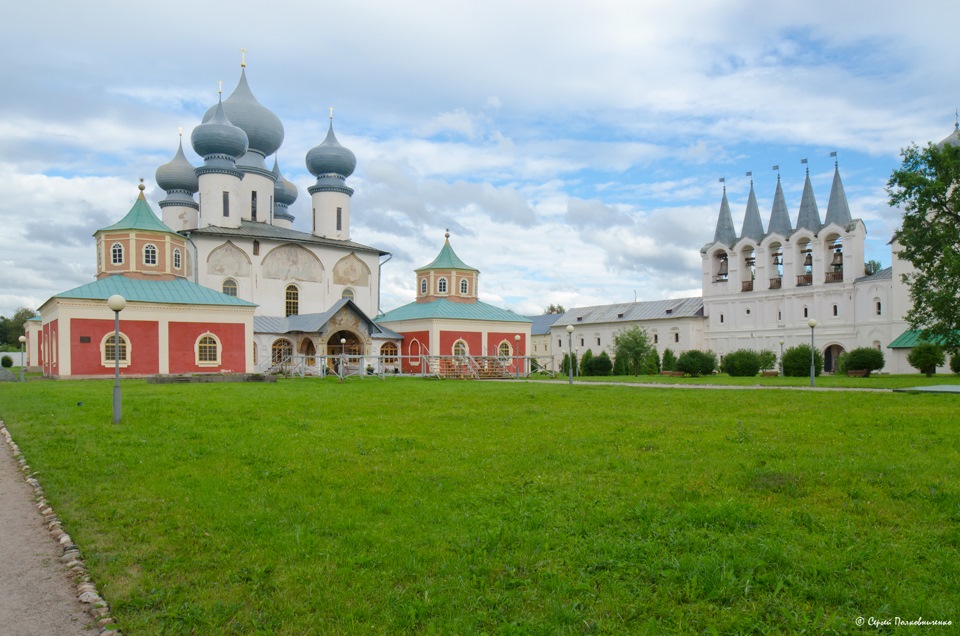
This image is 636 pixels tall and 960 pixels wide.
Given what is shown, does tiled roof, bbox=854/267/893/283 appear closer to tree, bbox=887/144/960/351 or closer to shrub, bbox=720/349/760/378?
shrub, bbox=720/349/760/378

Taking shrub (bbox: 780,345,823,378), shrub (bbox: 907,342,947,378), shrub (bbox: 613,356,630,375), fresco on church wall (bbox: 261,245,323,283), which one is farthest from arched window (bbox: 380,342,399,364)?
shrub (bbox: 907,342,947,378)

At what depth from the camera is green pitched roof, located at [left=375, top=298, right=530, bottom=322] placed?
4381 centimetres

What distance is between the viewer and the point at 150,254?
35.2 meters

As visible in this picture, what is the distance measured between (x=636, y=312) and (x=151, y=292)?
151ft

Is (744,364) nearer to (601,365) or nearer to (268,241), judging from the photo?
(601,365)

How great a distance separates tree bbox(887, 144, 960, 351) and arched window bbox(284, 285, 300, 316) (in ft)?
107

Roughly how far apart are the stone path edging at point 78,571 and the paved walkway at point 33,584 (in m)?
0.04

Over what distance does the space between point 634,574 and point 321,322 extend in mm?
35670

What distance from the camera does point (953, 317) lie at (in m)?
25.5

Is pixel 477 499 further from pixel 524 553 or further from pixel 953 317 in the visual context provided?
pixel 953 317

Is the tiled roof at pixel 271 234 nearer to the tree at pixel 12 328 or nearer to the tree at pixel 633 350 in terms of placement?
the tree at pixel 633 350

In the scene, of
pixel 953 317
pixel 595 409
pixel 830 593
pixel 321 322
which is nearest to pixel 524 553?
pixel 830 593

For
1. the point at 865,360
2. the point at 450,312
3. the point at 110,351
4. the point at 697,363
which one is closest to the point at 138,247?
the point at 110,351

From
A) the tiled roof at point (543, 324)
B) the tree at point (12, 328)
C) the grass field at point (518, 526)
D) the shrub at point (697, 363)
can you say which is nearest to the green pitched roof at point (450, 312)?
the shrub at point (697, 363)
